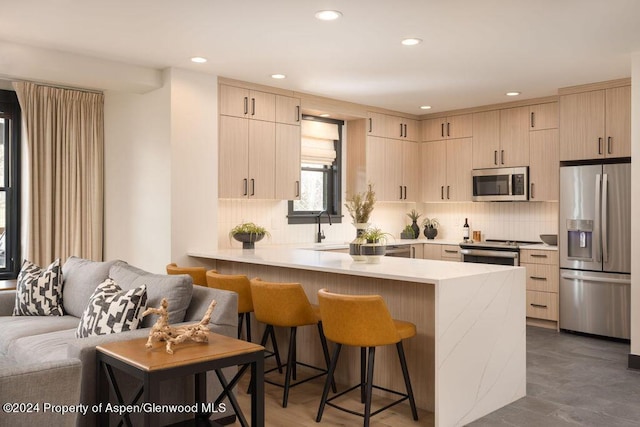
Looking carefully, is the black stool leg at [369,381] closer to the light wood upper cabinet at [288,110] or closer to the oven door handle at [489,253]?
the light wood upper cabinet at [288,110]

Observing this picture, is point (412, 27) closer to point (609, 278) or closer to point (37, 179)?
point (609, 278)

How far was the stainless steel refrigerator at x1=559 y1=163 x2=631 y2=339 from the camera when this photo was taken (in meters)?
5.54

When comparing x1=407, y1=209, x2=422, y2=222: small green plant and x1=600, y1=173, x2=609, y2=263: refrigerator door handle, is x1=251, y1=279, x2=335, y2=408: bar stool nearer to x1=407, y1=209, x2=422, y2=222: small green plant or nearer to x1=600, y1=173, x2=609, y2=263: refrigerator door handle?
x1=600, y1=173, x2=609, y2=263: refrigerator door handle

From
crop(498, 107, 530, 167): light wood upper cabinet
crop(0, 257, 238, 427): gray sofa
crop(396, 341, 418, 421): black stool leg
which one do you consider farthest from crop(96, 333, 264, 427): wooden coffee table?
crop(498, 107, 530, 167): light wood upper cabinet

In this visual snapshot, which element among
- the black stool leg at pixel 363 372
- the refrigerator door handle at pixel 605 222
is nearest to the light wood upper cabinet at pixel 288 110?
the black stool leg at pixel 363 372

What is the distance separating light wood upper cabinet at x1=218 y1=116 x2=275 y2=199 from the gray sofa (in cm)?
169

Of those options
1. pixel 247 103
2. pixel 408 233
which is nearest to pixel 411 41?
pixel 247 103

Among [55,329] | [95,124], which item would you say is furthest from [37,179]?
[55,329]

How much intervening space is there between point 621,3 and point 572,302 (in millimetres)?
3295

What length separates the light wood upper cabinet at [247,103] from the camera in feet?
18.6

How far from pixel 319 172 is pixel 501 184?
2.19m

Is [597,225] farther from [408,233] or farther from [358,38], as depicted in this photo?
[358,38]

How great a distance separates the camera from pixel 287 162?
20.4 feet

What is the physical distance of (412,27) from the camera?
4090mm
